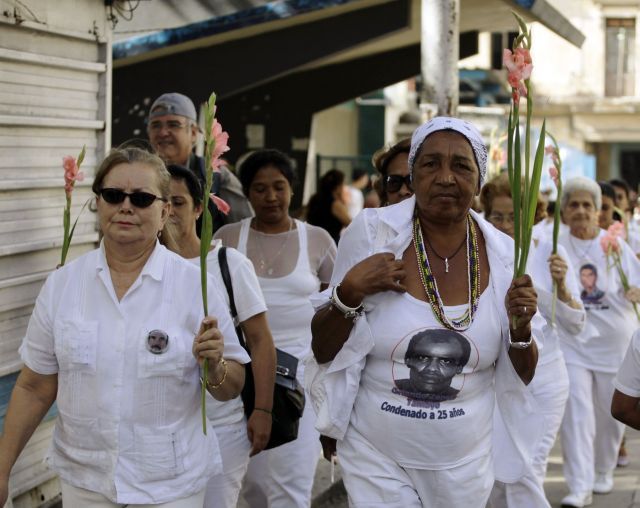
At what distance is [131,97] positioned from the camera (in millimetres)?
11727

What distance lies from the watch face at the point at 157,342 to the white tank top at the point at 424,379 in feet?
2.42

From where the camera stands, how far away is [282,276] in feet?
22.2

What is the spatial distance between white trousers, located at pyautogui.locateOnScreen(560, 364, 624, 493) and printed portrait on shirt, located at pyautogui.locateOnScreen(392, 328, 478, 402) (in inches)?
175

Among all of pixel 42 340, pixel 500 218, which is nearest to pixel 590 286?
pixel 500 218

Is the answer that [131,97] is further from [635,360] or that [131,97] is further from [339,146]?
[339,146]

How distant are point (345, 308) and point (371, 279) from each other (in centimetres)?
15

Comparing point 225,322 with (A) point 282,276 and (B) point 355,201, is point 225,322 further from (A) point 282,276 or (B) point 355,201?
(B) point 355,201

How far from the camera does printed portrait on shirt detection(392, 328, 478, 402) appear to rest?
14.9ft

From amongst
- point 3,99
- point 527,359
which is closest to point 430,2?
point 3,99

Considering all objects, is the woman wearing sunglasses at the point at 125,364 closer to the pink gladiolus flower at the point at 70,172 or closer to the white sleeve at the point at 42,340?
the white sleeve at the point at 42,340

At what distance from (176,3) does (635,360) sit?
7027 mm

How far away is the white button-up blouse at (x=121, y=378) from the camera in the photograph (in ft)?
14.4

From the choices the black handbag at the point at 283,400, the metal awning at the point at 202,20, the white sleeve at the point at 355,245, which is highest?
the metal awning at the point at 202,20

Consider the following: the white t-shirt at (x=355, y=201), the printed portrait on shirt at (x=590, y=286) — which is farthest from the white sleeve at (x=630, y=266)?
the white t-shirt at (x=355, y=201)
